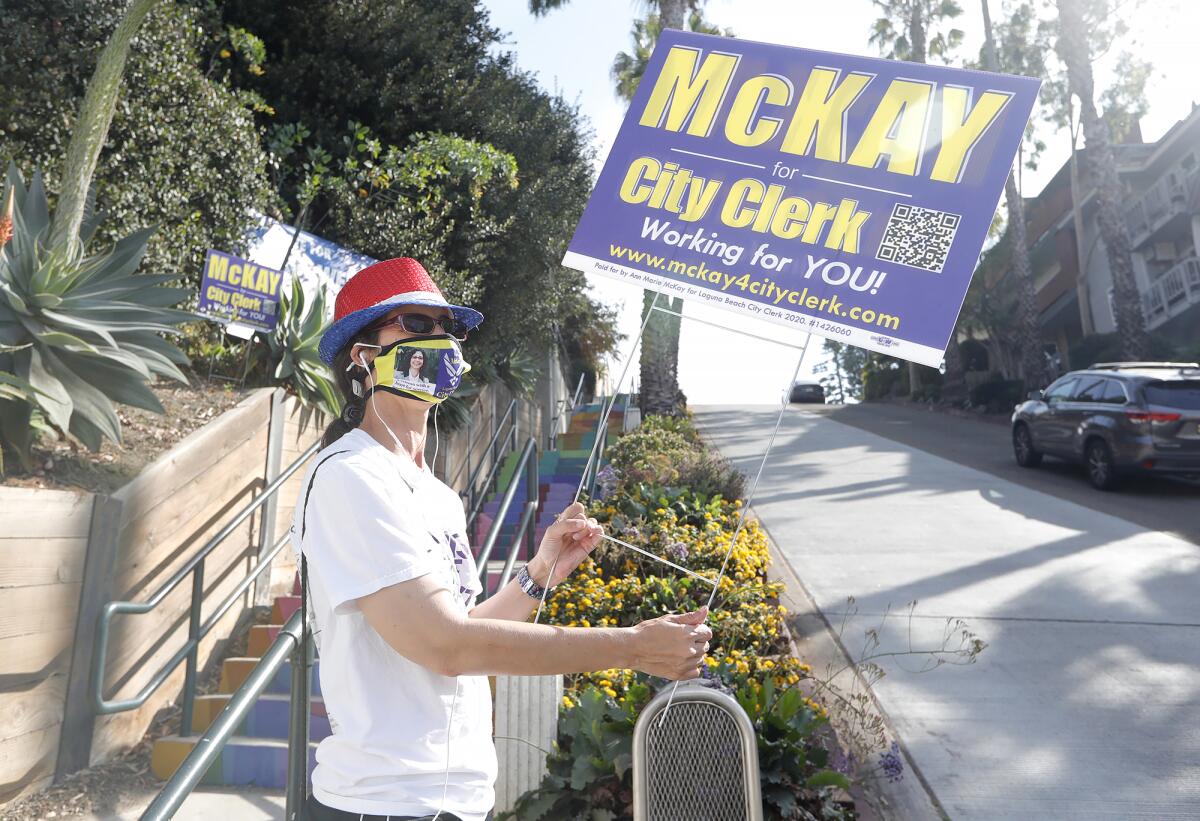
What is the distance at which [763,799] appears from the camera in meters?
3.51

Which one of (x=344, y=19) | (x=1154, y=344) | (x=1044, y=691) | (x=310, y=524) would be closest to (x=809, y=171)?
(x=310, y=524)

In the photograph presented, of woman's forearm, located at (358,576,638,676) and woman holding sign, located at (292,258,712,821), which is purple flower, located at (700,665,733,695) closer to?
woman holding sign, located at (292,258,712,821)

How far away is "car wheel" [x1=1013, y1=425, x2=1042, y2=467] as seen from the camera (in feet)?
46.0

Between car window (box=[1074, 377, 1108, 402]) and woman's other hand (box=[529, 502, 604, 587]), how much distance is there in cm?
1207

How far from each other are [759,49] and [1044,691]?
4.09m

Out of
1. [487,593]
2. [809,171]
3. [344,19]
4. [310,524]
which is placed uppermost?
[344,19]

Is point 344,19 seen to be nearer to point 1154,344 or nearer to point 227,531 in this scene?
point 227,531

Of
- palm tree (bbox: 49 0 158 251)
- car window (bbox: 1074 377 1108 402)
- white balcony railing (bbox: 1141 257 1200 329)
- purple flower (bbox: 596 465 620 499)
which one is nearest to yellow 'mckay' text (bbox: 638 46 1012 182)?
palm tree (bbox: 49 0 158 251)

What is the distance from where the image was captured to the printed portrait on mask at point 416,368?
190 cm

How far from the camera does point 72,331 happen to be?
5.46 meters

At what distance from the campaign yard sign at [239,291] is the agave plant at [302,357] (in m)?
0.18

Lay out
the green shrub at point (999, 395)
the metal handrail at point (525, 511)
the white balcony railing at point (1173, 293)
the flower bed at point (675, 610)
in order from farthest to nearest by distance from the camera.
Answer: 1. the white balcony railing at point (1173, 293)
2. the green shrub at point (999, 395)
3. the metal handrail at point (525, 511)
4. the flower bed at point (675, 610)

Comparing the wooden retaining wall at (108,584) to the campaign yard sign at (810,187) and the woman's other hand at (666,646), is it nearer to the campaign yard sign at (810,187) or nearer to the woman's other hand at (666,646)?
the campaign yard sign at (810,187)

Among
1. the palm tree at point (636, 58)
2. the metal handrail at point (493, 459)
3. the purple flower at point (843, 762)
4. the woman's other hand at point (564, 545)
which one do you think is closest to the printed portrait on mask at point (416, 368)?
the woman's other hand at point (564, 545)
